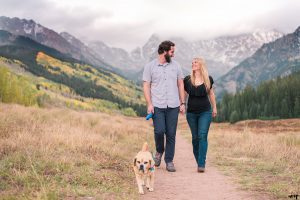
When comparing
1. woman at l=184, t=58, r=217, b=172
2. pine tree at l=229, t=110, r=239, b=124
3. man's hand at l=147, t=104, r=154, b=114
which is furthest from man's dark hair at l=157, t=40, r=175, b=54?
pine tree at l=229, t=110, r=239, b=124

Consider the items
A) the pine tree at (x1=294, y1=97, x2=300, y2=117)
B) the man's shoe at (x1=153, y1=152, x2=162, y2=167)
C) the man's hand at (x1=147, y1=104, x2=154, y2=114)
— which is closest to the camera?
the man's hand at (x1=147, y1=104, x2=154, y2=114)

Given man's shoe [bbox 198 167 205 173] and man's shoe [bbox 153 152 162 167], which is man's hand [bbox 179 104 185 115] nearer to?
man's shoe [bbox 153 152 162 167]

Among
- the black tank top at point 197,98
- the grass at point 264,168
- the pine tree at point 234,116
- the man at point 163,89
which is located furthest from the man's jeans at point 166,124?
the pine tree at point 234,116

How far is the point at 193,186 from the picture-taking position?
8695 millimetres

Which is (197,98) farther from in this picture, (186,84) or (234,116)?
(234,116)

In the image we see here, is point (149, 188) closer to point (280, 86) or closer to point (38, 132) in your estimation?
point (38, 132)

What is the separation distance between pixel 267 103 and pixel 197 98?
97373 mm

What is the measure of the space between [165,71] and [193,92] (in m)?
1.03

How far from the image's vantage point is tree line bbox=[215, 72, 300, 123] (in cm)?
9888

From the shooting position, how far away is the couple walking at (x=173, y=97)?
34.0ft

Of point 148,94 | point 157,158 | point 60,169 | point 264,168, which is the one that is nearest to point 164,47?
point 148,94

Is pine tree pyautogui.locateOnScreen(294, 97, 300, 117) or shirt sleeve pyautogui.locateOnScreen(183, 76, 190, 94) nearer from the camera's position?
shirt sleeve pyautogui.locateOnScreen(183, 76, 190, 94)

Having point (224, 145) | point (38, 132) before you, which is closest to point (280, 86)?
point (224, 145)

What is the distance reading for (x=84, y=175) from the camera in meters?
8.56
